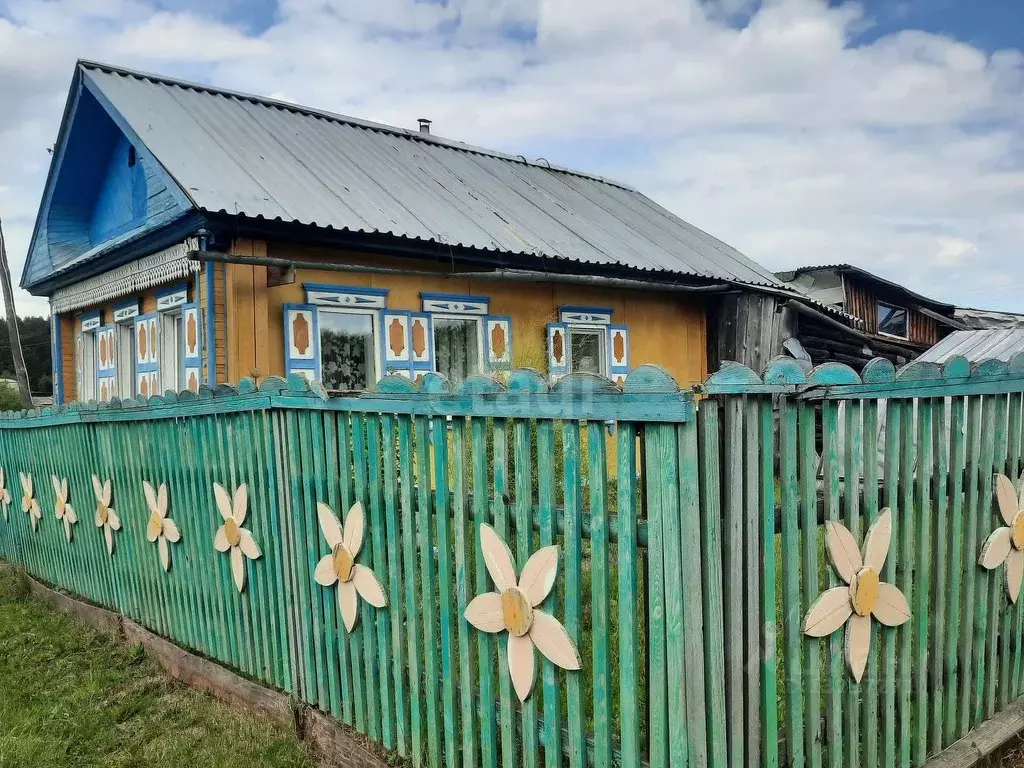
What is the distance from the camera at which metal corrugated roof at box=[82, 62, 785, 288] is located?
25.3 ft

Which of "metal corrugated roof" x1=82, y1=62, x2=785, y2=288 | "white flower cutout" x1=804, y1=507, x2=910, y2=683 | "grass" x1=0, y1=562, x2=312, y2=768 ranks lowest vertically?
"grass" x1=0, y1=562, x2=312, y2=768

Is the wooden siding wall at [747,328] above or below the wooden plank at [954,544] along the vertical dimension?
above

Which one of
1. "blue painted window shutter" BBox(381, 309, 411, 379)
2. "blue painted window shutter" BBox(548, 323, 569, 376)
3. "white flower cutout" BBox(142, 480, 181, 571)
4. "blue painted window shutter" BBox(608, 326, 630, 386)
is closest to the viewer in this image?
"white flower cutout" BBox(142, 480, 181, 571)

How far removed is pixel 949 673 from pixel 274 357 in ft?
20.1

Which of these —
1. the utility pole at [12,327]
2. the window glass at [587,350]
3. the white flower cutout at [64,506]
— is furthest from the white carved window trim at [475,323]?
the utility pole at [12,327]

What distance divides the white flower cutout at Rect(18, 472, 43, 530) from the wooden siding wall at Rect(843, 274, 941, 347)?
1642cm

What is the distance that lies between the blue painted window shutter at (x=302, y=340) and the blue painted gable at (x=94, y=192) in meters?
1.31

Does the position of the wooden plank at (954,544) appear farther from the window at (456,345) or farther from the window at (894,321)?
the window at (894,321)

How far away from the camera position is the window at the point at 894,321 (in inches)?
790

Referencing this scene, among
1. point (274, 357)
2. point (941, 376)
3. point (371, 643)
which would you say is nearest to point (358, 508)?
point (371, 643)

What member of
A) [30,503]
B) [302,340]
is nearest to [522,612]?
[302,340]

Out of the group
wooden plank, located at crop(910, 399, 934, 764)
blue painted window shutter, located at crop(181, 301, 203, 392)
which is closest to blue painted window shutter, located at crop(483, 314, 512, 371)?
blue painted window shutter, located at crop(181, 301, 203, 392)

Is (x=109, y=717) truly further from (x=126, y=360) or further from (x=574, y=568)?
(x=126, y=360)

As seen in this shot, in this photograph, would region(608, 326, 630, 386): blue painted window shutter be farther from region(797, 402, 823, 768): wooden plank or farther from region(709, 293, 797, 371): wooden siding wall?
region(797, 402, 823, 768): wooden plank
